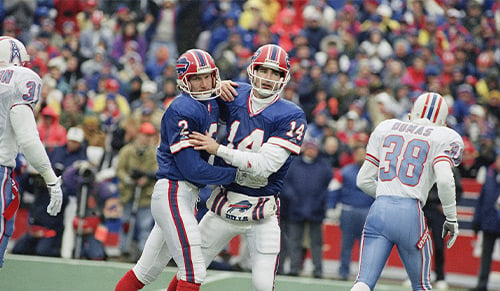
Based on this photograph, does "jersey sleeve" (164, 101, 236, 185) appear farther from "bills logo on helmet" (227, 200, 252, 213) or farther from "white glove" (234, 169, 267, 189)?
"bills logo on helmet" (227, 200, 252, 213)

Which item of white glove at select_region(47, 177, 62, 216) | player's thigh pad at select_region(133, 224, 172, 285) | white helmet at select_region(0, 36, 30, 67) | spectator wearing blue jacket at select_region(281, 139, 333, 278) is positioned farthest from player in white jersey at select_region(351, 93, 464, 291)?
spectator wearing blue jacket at select_region(281, 139, 333, 278)

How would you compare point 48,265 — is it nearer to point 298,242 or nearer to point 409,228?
point 298,242

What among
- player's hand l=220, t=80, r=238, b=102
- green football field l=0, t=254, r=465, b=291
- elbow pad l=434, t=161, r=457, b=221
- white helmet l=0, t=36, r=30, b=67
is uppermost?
white helmet l=0, t=36, r=30, b=67

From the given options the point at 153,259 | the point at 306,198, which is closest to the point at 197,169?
the point at 153,259

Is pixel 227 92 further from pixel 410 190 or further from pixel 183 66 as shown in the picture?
pixel 410 190

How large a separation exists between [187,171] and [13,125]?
129cm

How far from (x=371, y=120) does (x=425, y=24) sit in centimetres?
357

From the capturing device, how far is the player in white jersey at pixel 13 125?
20.2ft

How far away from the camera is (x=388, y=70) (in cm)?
1419

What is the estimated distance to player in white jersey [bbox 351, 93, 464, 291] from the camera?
6.14m

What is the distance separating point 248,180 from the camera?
6074 mm

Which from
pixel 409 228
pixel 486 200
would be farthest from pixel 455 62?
pixel 409 228

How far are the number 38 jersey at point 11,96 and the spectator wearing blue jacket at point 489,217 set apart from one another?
6.44m

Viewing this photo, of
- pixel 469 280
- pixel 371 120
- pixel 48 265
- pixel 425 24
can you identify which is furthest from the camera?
pixel 425 24
